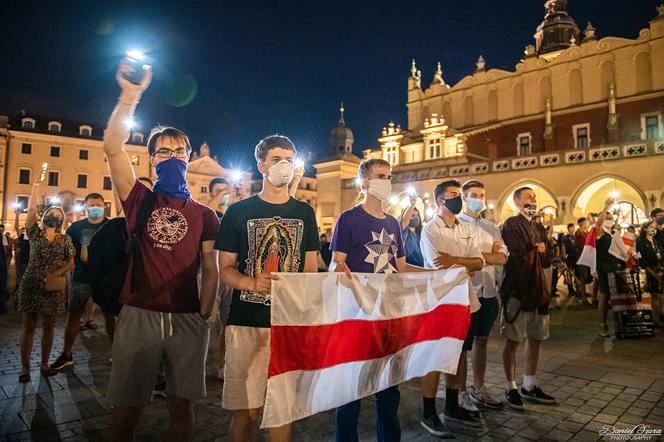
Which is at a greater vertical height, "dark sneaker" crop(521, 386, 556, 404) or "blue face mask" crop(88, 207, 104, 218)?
"blue face mask" crop(88, 207, 104, 218)

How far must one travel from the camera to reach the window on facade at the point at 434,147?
40.2m

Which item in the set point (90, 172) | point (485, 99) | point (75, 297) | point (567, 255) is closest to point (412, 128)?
point (485, 99)

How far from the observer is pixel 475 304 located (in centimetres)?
415

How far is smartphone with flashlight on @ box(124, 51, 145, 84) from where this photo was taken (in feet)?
8.82

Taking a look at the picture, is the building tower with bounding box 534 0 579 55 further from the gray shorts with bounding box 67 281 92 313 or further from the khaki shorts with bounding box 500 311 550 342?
the gray shorts with bounding box 67 281 92 313

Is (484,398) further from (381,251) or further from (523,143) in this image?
(523,143)

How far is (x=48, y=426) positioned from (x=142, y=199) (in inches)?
107

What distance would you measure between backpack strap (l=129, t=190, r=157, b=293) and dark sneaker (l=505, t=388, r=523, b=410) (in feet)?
13.4

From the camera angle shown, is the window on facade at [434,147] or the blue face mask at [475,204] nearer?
the blue face mask at [475,204]

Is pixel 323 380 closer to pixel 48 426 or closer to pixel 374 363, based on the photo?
pixel 374 363

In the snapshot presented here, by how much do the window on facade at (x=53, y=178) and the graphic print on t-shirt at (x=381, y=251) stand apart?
55700mm

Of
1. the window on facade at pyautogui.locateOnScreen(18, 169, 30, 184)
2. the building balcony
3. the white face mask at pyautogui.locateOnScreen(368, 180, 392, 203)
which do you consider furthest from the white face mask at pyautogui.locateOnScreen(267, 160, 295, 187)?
the window on facade at pyautogui.locateOnScreen(18, 169, 30, 184)

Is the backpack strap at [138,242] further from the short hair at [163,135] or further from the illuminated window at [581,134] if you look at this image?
the illuminated window at [581,134]

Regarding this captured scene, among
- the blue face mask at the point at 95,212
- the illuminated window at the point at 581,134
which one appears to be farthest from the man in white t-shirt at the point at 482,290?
the illuminated window at the point at 581,134
